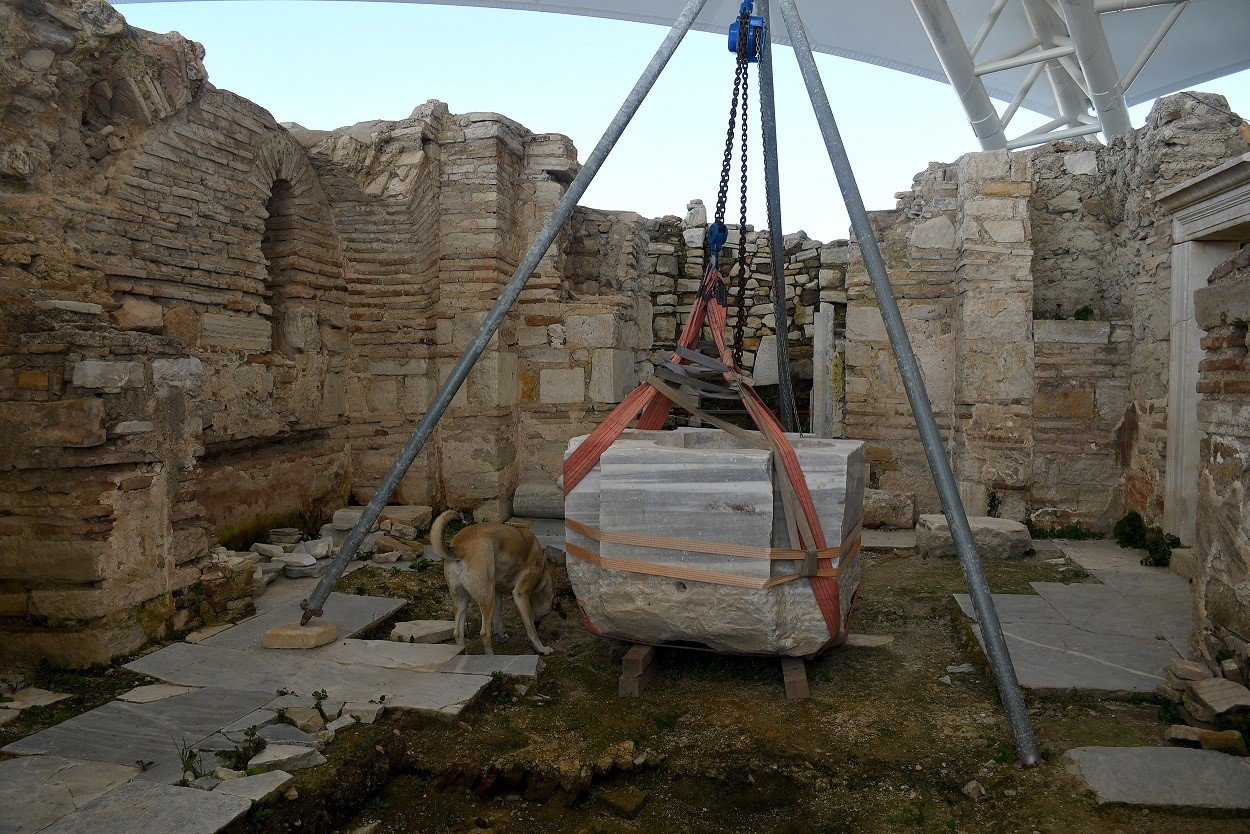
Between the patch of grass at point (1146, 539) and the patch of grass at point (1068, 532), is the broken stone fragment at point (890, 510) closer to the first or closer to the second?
the patch of grass at point (1068, 532)

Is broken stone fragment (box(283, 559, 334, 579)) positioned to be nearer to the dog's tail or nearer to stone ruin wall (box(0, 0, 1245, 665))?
stone ruin wall (box(0, 0, 1245, 665))

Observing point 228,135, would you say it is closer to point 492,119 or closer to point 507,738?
point 492,119

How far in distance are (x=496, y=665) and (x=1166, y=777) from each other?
271 cm

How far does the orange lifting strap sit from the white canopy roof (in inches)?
352

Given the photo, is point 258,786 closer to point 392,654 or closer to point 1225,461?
point 392,654

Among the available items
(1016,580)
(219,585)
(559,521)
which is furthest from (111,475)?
(1016,580)

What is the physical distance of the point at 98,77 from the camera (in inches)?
183

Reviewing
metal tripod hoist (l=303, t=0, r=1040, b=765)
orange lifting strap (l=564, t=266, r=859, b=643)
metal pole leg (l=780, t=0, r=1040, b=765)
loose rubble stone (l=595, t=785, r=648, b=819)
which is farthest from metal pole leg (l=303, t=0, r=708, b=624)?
loose rubble stone (l=595, t=785, r=648, b=819)

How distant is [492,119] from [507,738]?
5368mm

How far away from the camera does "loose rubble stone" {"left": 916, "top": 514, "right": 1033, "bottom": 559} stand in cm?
594

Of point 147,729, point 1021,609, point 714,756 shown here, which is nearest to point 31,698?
point 147,729

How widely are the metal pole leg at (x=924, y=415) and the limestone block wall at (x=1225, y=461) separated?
830 mm

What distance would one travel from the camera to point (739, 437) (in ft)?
12.0

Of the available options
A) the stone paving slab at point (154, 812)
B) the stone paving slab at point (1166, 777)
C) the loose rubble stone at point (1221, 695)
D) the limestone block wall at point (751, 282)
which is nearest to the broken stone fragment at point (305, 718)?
the stone paving slab at point (154, 812)
